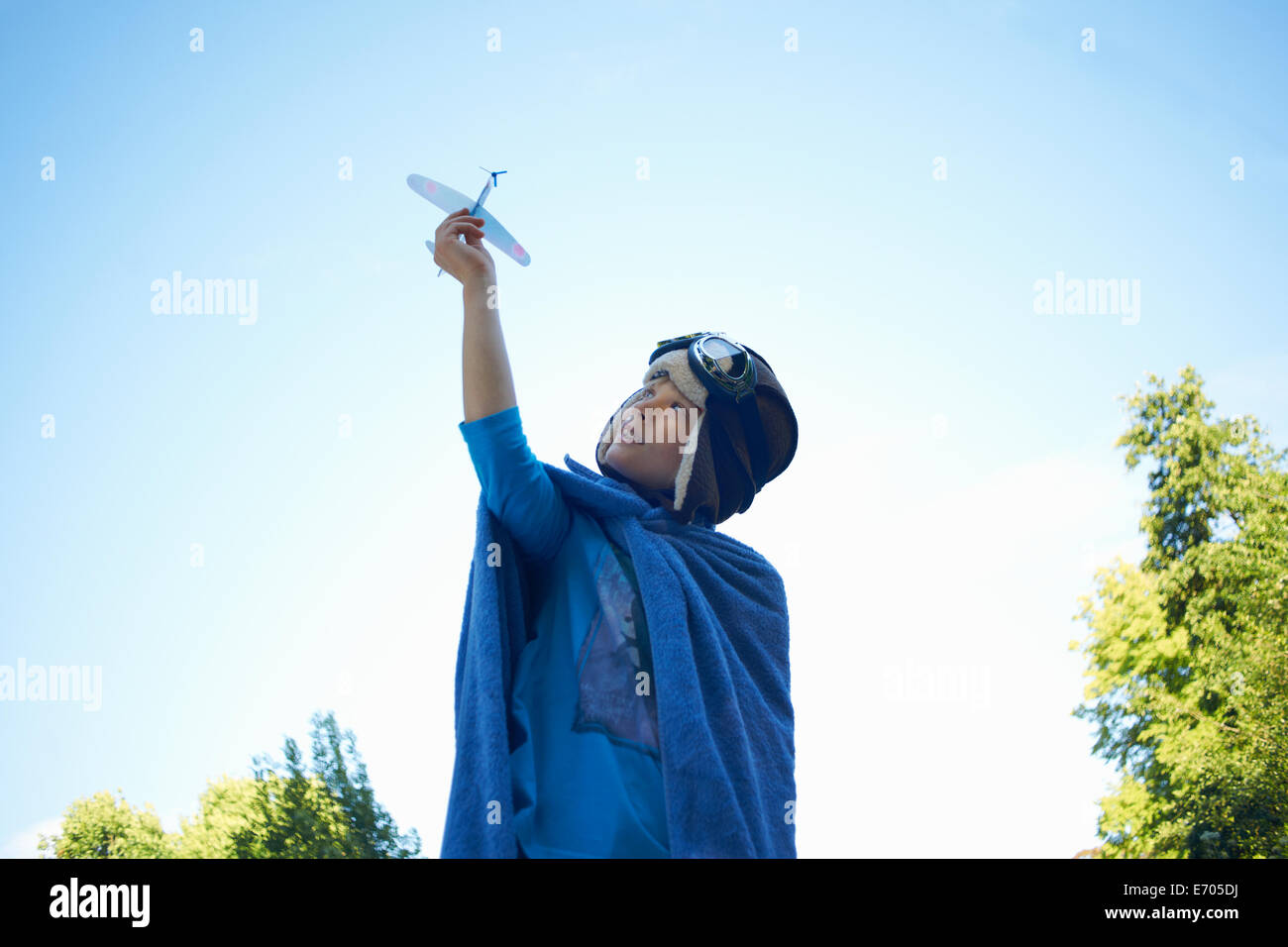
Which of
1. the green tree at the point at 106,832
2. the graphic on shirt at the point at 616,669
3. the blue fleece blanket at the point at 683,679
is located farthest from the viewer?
the green tree at the point at 106,832

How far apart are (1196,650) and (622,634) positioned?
55.0 feet

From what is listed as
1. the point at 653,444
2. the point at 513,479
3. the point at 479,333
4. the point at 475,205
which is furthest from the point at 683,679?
the point at 475,205

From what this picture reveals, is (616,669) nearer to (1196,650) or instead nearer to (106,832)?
(1196,650)

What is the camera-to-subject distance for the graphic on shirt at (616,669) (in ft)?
7.77

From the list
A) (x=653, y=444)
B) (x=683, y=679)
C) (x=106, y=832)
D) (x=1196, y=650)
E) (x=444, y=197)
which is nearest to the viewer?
(x=683, y=679)

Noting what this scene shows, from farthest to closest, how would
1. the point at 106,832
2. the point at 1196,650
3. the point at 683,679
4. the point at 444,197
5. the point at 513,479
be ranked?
the point at 106,832, the point at 1196,650, the point at 444,197, the point at 513,479, the point at 683,679

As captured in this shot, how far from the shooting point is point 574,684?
244cm

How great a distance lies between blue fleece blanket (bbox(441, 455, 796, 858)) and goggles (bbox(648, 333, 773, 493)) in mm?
316

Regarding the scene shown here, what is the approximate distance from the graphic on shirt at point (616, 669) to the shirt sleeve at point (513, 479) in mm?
209

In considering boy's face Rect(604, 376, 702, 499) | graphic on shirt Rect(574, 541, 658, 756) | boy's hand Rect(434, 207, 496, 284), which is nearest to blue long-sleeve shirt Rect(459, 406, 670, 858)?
graphic on shirt Rect(574, 541, 658, 756)

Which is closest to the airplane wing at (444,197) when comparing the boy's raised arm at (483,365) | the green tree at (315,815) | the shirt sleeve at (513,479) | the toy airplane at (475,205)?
the toy airplane at (475,205)

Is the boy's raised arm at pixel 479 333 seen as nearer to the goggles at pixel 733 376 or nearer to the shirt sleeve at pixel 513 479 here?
the shirt sleeve at pixel 513 479
